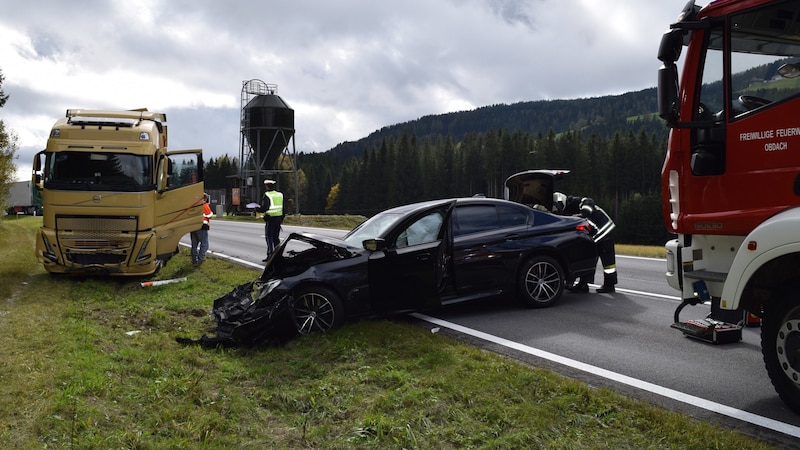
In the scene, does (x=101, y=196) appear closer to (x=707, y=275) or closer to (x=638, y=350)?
(x=638, y=350)

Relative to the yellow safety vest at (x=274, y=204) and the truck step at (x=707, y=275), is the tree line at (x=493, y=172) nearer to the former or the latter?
the yellow safety vest at (x=274, y=204)

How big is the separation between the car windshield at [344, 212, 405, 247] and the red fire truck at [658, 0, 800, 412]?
3.22 meters

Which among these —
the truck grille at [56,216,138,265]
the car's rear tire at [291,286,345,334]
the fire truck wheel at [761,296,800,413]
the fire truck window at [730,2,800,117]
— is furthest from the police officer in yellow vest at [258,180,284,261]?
the fire truck wheel at [761,296,800,413]

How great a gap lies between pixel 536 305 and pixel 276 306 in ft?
11.4

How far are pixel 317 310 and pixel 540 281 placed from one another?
10.1ft

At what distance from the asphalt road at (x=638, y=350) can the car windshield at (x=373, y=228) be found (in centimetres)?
127

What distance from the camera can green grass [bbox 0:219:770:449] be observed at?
3773 mm

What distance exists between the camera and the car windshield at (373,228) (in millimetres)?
7228

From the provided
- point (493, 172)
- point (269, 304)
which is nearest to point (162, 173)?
point (269, 304)

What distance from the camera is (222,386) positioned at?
5078 millimetres

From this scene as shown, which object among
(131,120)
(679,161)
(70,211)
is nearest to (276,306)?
(679,161)

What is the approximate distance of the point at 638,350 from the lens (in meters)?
5.77

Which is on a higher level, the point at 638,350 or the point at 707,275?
the point at 707,275

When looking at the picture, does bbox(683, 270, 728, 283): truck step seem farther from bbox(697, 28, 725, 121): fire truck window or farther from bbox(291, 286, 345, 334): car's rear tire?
bbox(291, 286, 345, 334): car's rear tire
